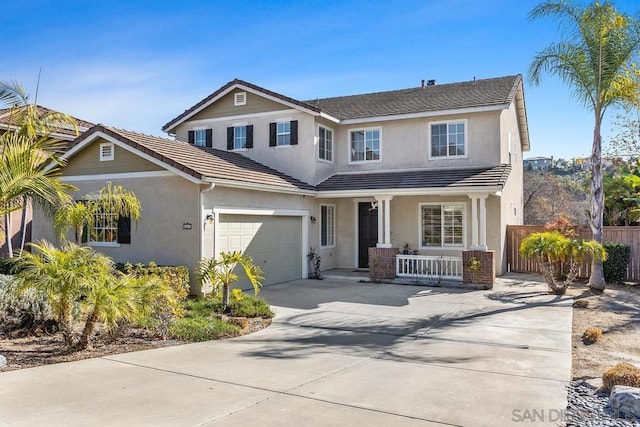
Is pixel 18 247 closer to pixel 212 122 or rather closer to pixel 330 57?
pixel 212 122

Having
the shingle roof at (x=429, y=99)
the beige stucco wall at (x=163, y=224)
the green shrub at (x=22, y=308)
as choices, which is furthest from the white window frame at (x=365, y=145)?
the green shrub at (x=22, y=308)

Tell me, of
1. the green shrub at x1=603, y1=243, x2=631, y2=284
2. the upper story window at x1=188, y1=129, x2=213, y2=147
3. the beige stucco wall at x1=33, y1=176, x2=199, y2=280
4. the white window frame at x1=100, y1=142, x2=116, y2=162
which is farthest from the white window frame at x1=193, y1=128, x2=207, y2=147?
the green shrub at x1=603, y1=243, x2=631, y2=284

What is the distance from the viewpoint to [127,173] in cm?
1343

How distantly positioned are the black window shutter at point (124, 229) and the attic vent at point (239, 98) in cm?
709

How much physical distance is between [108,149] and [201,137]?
6.16 metres

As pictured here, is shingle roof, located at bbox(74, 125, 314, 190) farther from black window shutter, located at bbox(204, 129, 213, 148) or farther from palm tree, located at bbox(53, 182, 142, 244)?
black window shutter, located at bbox(204, 129, 213, 148)

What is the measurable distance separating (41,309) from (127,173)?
588 centimetres

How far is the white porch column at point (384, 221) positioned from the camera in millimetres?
16000

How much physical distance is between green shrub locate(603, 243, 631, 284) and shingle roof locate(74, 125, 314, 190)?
9.98 meters

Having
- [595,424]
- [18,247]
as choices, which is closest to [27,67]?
[18,247]

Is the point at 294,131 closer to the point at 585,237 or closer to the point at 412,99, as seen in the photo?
the point at 412,99

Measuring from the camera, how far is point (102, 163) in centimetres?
1378

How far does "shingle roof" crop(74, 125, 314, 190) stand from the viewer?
1247 cm

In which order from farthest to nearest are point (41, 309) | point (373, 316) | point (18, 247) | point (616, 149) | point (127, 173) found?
1. point (616, 149)
2. point (18, 247)
3. point (127, 173)
4. point (373, 316)
5. point (41, 309)
